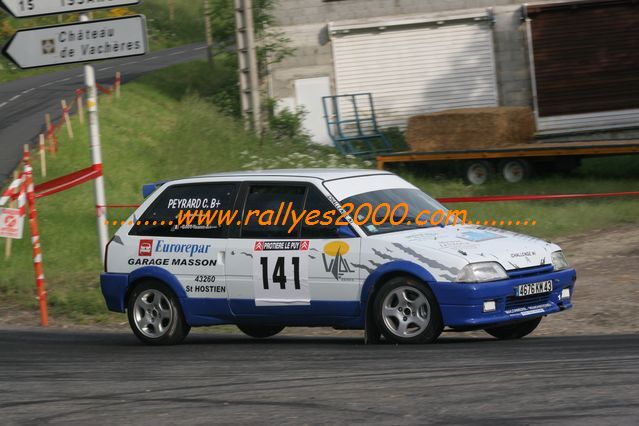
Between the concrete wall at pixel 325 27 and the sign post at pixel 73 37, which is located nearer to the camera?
the sign post at pixel 73 37

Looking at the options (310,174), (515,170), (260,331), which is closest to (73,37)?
(260,331)

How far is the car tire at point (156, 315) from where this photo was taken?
11398mm

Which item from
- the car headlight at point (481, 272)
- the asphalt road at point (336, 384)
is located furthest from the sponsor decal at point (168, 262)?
the car headlight at point (481, 272)

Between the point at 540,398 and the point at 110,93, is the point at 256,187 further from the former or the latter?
the point at 110,93

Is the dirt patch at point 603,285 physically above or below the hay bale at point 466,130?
below

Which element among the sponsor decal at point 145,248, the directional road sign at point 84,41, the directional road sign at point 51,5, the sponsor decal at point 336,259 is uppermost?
the directional road sign at point 51,5

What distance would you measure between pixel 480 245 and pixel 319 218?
1.56 metres

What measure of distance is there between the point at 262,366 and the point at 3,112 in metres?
27.0

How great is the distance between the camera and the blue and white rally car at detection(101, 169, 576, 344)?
980 centimetres

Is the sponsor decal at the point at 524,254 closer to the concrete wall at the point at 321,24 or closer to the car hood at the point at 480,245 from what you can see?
the car hood at the point at 480,245

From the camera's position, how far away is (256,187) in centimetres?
1110

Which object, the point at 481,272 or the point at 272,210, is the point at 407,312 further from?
the point at 272,210

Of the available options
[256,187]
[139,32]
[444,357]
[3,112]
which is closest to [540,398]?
[444,357]

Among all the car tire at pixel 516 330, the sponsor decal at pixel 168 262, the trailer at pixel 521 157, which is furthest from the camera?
the trailer at pixel 521 157
